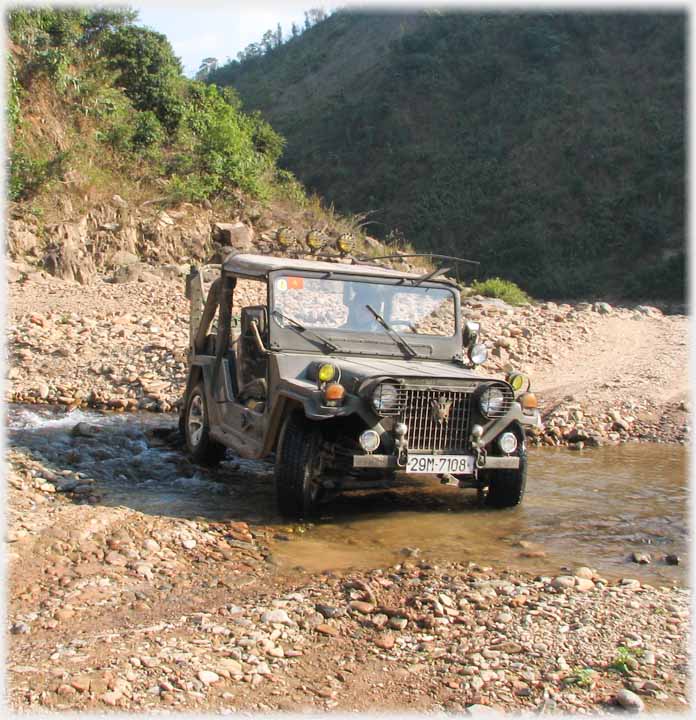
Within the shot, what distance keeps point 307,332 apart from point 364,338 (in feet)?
1.56

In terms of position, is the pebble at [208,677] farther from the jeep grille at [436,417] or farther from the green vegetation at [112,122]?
the green vegetation at [112,122]

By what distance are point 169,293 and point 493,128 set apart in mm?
32115

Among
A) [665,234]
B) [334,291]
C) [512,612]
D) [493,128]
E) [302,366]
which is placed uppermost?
[493,128]

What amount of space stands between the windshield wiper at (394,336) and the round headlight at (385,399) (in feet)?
3.76

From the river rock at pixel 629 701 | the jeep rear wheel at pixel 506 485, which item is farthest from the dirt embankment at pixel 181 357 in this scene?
the river rock at pixel 629 701

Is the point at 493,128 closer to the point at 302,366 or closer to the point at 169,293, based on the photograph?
the point at 169,293

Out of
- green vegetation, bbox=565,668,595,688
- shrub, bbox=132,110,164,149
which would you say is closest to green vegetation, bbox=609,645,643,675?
green vegetation, bbox=565,668,595,688

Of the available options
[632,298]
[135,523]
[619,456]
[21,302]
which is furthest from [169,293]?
[632,298]

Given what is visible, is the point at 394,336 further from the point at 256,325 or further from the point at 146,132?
the point at 146,132

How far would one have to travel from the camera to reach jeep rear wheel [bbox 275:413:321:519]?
6086 mm

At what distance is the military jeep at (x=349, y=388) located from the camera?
19.9 ft

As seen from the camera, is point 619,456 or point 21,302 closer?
point 619,456

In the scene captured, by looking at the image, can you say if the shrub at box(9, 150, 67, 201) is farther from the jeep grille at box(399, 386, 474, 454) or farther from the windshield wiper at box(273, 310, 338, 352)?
the jeep grille at box(399, 386, 474, 454)

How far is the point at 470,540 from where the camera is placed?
6117 mm
